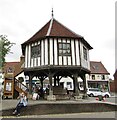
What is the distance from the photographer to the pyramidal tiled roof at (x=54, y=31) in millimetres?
20219

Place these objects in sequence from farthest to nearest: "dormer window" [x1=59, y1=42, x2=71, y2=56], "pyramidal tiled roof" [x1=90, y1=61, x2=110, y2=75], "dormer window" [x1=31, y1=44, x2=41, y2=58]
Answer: "pyramidal tiled roof" [x1=90, y1=61, x2=110, y2=75]
"dormer window" [x1=31, y1=44, x2=41, y2=58]
"dormer window" [x1=59, y1=42, x2=71, y2=56]

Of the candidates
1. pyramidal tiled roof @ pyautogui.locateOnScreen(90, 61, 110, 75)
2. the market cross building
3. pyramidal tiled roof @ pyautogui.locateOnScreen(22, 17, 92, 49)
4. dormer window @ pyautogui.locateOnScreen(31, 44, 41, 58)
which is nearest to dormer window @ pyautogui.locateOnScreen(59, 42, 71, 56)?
the market cross building

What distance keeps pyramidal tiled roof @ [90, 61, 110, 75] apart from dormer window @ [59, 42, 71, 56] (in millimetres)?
32636

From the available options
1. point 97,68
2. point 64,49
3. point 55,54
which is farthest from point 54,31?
point 97,68

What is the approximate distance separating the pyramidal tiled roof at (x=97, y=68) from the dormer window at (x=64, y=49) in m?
32.6

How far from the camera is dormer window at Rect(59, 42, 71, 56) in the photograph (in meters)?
19.8

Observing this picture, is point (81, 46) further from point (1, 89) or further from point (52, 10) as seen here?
point (1, 89)

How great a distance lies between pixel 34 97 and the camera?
19766 mm

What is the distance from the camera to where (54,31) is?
67.9ft

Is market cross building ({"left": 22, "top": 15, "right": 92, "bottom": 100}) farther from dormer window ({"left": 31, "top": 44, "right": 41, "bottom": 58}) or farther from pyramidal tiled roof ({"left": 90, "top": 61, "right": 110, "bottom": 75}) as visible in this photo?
pyramidal tiled roof ({"left": 90, "top": 61, "right": 110, "bottom": 75})

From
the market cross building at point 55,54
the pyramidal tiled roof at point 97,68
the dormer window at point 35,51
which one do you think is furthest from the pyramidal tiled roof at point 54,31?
the pyramidal tiled roof at point 97,68

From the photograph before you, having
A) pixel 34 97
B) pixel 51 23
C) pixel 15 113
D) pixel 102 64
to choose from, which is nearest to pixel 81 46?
pixel 51 23

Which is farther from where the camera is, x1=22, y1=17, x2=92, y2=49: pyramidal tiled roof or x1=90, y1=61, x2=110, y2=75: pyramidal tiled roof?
x1=90, y1=61, x2=110, y2=75: pyramidal tiled roof

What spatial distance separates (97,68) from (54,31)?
34.9 m
